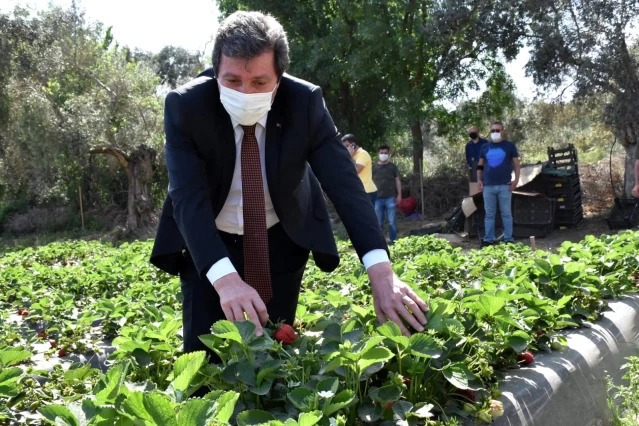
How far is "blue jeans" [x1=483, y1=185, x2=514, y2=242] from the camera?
1100cm

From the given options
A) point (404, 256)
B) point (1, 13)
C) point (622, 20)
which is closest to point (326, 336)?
point (404, 256)

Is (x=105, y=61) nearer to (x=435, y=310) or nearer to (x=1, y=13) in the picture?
(x=1, y=13)

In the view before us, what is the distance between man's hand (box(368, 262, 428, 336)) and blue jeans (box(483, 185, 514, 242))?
29.2 ft

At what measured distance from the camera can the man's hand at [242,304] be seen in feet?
7.02

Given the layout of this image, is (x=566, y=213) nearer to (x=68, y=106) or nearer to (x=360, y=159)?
(x=360, y=159)

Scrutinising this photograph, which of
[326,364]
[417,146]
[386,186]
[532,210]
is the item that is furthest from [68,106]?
[326,364]

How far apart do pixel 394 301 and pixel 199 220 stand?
2.47ft

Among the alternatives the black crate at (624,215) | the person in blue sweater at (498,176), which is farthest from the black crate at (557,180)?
the person in blue sweater at (498,176)

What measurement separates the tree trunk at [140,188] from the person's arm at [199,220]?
1859cm

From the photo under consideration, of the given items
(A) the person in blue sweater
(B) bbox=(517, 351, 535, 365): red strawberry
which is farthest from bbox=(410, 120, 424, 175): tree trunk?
(B) bbox=(517, 351, 535, 365): red strawberry

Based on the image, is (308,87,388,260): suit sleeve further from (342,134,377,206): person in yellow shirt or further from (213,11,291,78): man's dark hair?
(342,134,377,206): person in yellow shirt

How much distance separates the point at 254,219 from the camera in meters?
2.71

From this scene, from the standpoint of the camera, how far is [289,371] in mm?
2043

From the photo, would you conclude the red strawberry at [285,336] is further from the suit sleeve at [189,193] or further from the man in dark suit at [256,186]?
the suit sleeve at [189,193]
